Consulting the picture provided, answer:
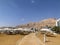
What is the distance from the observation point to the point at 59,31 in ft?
202

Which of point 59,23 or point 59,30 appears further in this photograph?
point 59,23

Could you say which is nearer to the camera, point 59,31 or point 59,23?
point 59,31

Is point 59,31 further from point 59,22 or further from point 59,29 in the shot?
point 59,22

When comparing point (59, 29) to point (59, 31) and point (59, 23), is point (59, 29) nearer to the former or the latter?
point (59, 31)

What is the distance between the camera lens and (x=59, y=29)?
6278 cm

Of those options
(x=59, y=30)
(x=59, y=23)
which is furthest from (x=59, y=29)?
(x=59, y=23)

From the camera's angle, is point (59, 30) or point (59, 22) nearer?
point (59, 30)

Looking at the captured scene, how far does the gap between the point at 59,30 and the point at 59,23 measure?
1245 cm

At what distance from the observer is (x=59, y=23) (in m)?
74.0

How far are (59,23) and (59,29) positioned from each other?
1160 cm

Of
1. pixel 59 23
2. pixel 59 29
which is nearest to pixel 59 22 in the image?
pixel 59 23

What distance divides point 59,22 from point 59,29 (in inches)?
468

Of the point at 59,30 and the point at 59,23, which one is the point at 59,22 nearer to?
the point at 59,23
